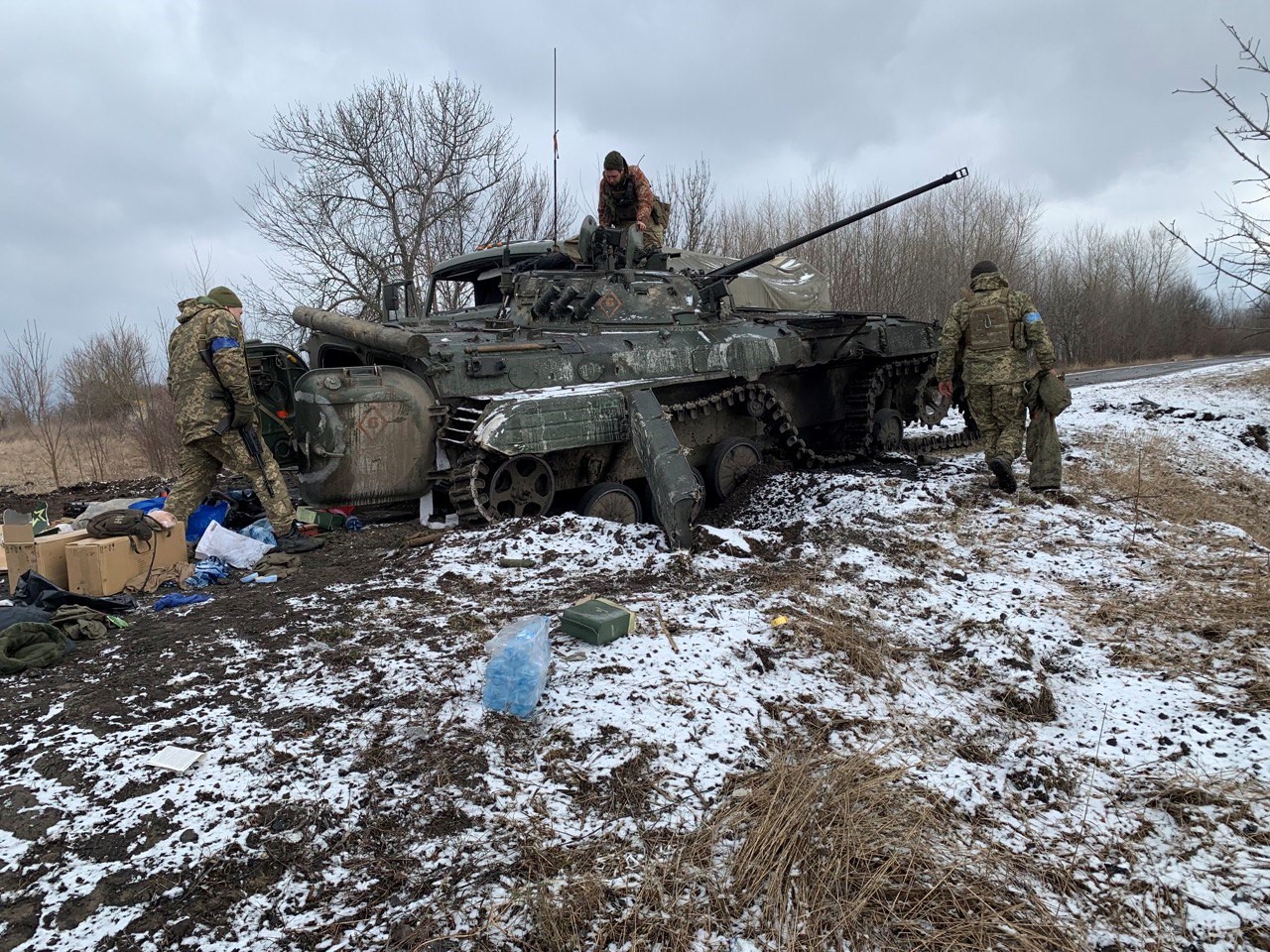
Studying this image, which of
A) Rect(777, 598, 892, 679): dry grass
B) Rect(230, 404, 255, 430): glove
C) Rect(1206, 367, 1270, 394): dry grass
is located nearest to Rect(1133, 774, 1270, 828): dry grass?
Rect(777, 598, 892, 679): dry grass

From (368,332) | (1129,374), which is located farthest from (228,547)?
(1129,374)

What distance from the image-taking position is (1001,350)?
7.20 m

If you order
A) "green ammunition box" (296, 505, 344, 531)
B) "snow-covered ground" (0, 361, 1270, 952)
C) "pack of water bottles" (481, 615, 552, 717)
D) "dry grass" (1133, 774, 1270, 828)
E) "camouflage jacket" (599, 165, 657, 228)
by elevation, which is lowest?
"dry grass" (1133, 774, 1270, 828)

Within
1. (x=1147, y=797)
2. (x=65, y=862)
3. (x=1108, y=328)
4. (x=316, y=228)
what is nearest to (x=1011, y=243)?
(x=1108, y=328)

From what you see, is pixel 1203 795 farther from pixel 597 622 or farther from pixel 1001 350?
pixel 1001 350

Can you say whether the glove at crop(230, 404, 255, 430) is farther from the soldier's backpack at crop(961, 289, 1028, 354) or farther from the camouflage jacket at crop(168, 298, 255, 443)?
the soldier's backpack at crop(961, 289, 1028, 354)

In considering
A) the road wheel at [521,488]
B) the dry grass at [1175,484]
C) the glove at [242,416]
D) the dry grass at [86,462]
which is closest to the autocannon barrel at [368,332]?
the glove at [242,416]

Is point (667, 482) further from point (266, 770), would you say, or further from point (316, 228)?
point (316, 228)

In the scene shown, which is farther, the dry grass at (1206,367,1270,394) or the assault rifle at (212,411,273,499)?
the dry grass at (1206,367,1270,394)

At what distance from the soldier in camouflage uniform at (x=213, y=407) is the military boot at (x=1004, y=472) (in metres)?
5.71

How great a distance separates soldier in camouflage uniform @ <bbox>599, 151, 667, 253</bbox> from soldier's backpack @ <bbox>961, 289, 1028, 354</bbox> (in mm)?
3533

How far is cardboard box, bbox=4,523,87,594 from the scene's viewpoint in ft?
16.7

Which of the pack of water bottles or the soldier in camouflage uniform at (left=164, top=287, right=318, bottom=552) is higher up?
the soldier in camouflage uniform at (left=164, top=287, right=318, bottom=552)

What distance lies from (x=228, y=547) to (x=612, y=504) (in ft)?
9.58
